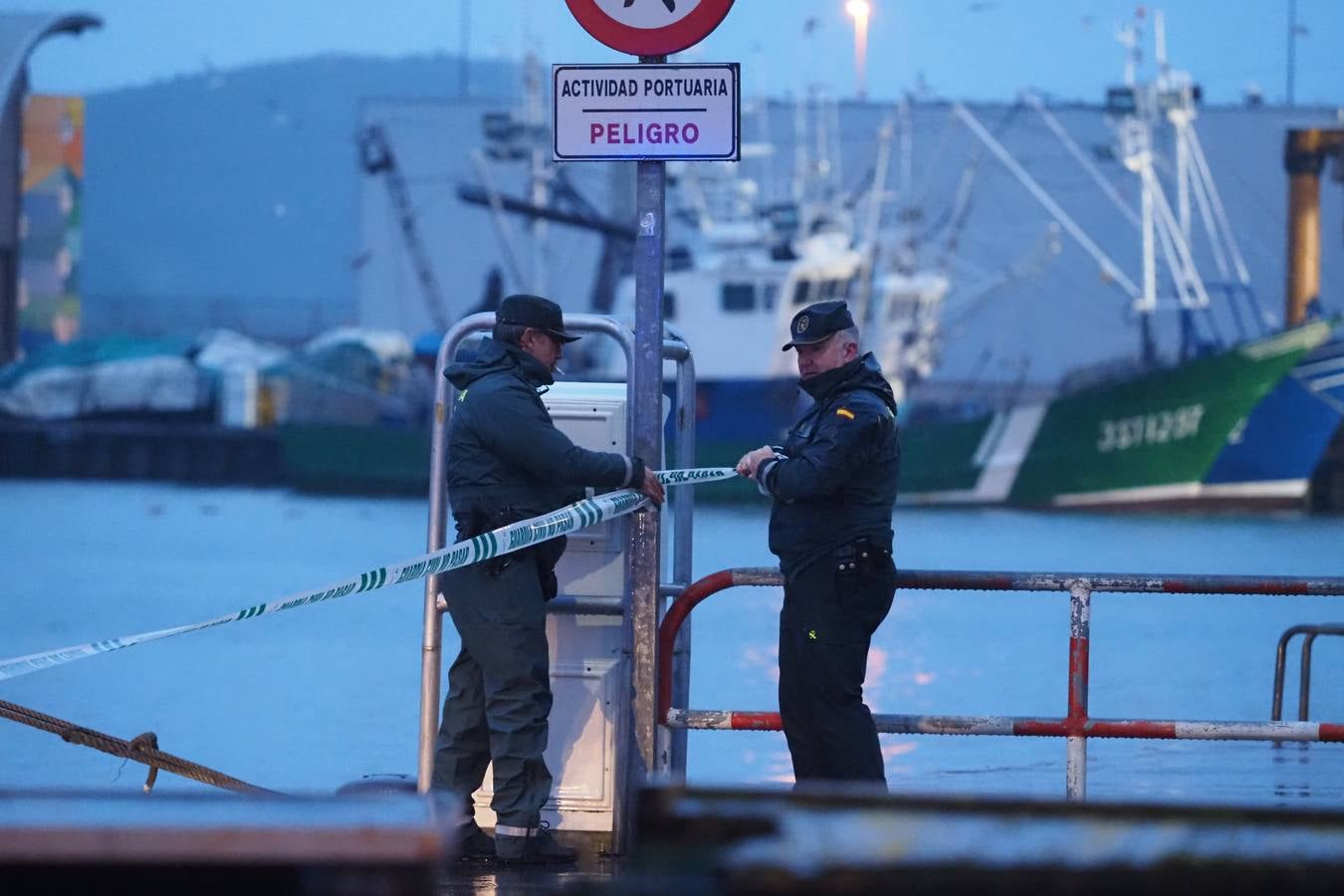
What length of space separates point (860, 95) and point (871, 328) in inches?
341

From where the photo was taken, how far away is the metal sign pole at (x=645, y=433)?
470 cm

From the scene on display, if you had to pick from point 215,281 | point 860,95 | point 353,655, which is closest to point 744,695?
point 353,655

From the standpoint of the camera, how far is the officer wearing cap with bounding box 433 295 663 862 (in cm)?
455

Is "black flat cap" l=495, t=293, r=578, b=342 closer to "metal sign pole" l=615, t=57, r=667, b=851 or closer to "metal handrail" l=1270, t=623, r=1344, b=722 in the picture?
"metal sign pole" l=615, t=57, r=667, b=851

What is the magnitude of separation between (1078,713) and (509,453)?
1487 mm

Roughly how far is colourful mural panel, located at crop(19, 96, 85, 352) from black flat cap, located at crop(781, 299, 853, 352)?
69.6 m

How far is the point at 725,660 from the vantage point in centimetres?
1552

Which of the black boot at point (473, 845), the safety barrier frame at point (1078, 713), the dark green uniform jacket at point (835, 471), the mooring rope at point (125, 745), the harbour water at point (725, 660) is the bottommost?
the harbour water at point (725, 660)

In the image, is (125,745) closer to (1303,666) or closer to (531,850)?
(531,850)

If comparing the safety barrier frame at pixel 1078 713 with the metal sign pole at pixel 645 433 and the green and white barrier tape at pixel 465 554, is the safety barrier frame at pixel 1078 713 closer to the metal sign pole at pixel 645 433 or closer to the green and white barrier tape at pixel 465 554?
the metal sign pole at pixel 645 433

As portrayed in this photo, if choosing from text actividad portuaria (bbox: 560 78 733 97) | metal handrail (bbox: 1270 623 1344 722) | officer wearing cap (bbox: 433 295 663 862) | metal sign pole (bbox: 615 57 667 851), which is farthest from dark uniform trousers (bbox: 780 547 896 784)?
metal handrail (bbox: 1270 623 1344 722)

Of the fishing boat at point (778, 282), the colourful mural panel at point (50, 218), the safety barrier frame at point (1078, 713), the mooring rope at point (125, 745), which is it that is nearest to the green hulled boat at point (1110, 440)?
the fishing boat at point (778, 282)

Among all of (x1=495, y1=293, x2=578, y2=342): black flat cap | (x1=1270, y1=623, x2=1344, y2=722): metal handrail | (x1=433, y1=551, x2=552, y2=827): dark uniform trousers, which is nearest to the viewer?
(x1=433, y1=551, x2=552, y2=827): dark uniform trousers

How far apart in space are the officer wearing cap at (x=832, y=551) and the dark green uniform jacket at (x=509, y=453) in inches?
16.9
